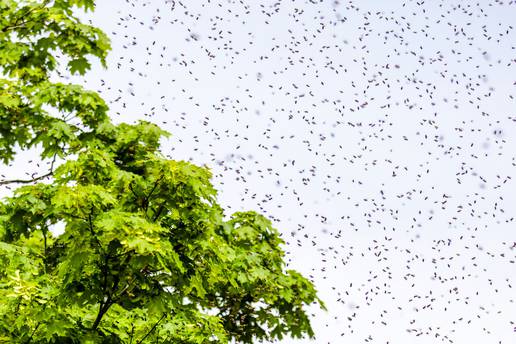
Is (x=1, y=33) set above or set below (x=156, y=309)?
above

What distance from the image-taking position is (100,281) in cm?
862

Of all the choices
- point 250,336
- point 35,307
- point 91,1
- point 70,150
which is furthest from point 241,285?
point 91,1

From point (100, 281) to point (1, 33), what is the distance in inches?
188

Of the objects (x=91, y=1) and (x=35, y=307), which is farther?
(x=91, y=1)

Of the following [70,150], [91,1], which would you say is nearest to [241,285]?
[70,150]

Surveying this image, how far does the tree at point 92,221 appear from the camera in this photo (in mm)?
8094

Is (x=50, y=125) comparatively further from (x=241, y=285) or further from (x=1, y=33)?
(x=241, y=285)

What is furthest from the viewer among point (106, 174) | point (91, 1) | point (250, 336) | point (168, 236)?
point (250, 336)

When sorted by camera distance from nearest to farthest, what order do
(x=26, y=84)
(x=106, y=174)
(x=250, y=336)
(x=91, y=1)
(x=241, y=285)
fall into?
(x=106, y=174) < (x=91, y=1) < (x=26, y=84) < (x=241, y=285) < (x=250, y=336)

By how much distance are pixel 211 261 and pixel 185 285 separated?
52 cm

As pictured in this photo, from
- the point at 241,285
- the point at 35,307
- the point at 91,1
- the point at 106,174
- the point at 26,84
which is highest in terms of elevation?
the point at 91,1

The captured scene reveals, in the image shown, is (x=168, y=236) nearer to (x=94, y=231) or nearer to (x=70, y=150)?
(x=94, y=231)

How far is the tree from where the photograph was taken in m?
8.09

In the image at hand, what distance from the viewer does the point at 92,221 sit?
813 cm
